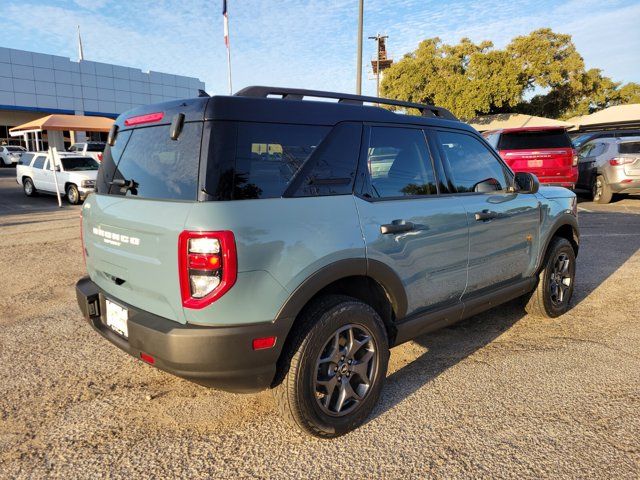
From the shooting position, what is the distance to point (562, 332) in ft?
13.5

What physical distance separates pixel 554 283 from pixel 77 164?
47.6 feet

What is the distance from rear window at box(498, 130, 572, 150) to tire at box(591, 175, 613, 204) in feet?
9.85

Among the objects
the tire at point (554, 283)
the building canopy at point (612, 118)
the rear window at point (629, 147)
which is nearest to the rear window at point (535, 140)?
the rear window at point (629, 147)

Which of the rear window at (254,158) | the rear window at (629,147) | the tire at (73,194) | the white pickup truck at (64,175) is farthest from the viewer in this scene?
the tire at (73,194)

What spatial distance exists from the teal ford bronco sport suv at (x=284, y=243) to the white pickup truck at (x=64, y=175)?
12.0m

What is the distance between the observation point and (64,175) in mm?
14266

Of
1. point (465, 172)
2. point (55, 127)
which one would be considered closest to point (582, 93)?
point (55, 127)

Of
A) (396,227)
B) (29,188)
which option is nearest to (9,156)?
(29,188)

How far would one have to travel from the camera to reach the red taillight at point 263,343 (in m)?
2.23

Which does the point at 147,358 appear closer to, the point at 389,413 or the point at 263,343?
the point at 263,343

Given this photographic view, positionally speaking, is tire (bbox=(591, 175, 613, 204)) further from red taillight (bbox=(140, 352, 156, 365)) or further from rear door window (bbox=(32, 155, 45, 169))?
rear door window (bbox=(32, 155, 45, 169))

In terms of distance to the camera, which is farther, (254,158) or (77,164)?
(77,164)

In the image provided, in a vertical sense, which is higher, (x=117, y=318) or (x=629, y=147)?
(x=629, y=147)

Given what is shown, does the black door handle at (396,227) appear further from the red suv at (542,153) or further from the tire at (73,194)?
the tire at (73,194)
